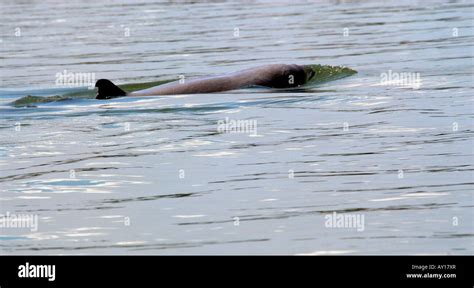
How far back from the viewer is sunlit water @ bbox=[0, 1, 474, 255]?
934 cm

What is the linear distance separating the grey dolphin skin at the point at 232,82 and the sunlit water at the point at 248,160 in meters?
0.36

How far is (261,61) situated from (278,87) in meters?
4.60

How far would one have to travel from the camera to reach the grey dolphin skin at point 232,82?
18.0 m

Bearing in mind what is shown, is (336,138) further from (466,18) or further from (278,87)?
(466,18)

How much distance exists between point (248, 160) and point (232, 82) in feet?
20.3

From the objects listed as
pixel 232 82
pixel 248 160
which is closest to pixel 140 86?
pixel 232 82

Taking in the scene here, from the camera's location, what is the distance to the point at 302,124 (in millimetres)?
14547

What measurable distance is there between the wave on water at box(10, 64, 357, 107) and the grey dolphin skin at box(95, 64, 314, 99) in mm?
206

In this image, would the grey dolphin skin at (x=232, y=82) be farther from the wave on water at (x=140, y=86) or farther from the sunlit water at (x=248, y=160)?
the sunlit water at (x=248, y=160)

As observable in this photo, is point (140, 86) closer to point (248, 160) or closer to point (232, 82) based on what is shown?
point (232, 82)

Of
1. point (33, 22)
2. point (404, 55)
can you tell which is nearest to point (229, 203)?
point (404, 55)

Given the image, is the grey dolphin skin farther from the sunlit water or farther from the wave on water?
the sunlit water

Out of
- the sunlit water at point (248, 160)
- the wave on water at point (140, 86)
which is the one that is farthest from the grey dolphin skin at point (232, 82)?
the sunlit water at point (248, 160)

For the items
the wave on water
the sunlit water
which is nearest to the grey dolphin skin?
the wave on water
